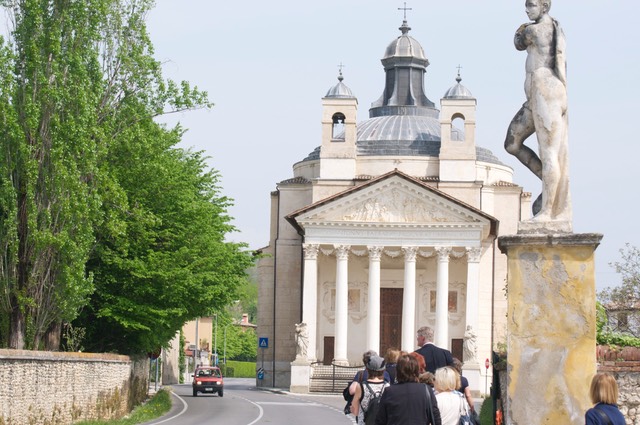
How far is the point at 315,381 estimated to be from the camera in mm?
65375

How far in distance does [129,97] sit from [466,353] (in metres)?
29.0

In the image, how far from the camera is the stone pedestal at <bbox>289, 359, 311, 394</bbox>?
6488 cm

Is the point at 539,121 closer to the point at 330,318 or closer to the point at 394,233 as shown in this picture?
the point at 394,233

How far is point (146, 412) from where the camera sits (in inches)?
1626

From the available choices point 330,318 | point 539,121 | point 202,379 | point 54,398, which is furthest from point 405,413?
point 330,318

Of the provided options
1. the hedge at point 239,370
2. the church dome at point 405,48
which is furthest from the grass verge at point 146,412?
the hedge at point 239,370

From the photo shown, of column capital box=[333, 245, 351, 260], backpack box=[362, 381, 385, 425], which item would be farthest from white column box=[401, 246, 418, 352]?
backpack box=[362, 381, 385, 425]

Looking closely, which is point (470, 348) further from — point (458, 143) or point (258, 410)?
point (258, 410)

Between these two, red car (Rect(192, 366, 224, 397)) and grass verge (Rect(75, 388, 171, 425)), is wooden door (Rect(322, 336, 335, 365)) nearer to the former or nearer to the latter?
red car (Rect(192, 366, 224, 397))

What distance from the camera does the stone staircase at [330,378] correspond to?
211ft

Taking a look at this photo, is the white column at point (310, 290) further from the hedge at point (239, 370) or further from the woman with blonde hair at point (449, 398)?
the woman with blonde hair at point (449, 398)

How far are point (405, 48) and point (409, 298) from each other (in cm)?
2368

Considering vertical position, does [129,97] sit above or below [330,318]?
above

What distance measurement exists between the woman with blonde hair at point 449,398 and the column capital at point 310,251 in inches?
2222
